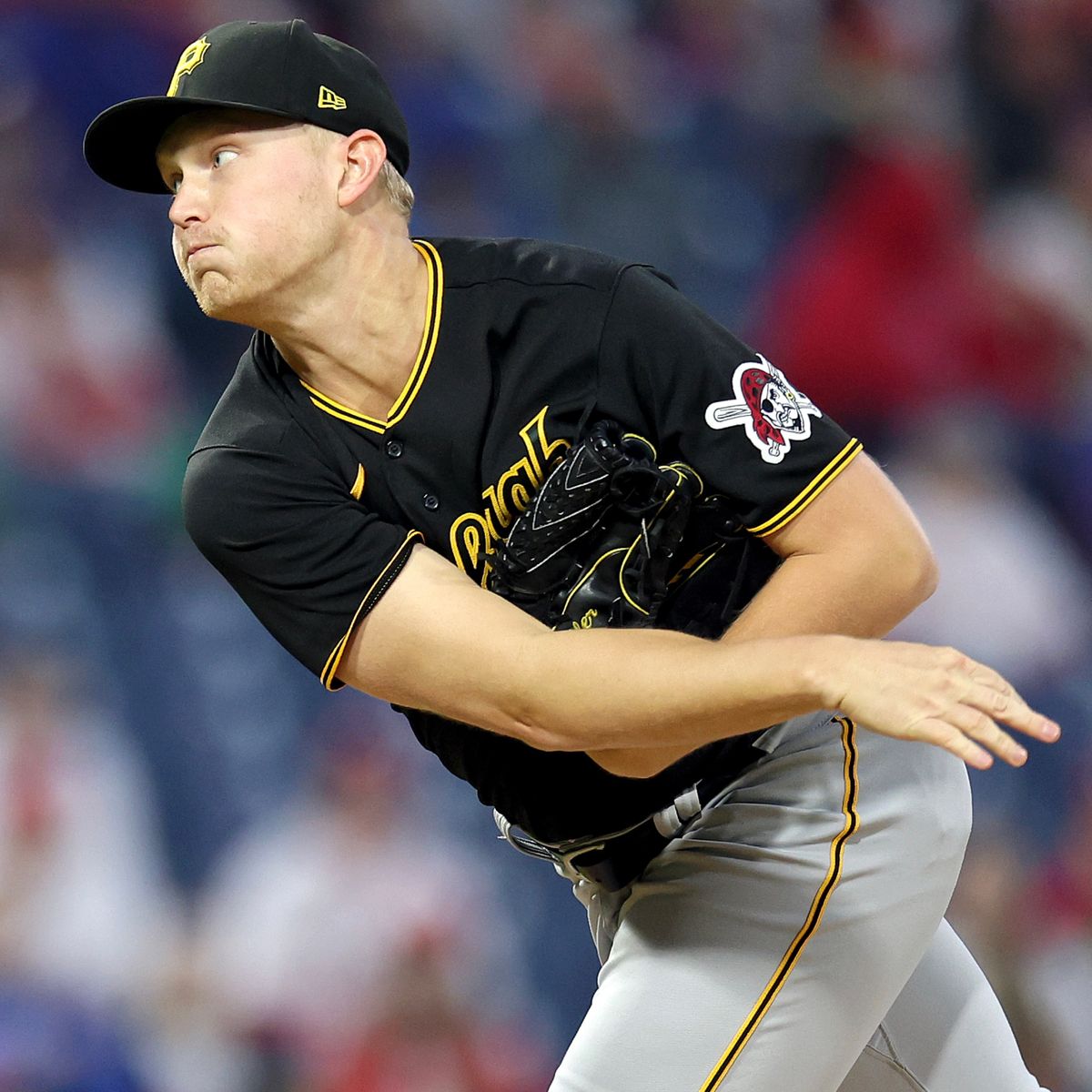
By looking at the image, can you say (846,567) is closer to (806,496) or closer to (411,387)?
(806,496)

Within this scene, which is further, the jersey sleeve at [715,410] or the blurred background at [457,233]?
the blurred background at [457,233]

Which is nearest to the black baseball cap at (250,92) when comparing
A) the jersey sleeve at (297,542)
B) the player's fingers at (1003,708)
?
the jersey sleeve at (297,542)

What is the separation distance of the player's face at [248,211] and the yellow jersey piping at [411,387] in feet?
0.46

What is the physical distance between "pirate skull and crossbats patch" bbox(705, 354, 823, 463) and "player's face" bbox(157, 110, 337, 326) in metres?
0.56

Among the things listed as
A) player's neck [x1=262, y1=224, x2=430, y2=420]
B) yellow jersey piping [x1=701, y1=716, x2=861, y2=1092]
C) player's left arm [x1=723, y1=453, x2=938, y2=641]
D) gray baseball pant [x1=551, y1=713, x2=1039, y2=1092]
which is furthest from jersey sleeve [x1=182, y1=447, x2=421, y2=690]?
yellow jersey piping [x1=701, y1=716, x2=861, y2=1092]

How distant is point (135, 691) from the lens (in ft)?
Answer: 15.1

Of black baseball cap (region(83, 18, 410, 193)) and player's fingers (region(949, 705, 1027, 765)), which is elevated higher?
black baseball cap (region(83, 18, 410, 193))

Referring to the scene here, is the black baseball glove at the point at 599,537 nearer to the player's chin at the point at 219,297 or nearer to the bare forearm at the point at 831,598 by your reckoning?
the bare forearm at the point at 831,598

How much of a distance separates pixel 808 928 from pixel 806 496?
57 centimetres

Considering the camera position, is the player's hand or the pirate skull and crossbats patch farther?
the pirate skull and crossbats patch

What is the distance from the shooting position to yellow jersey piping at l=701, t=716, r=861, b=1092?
2.12 m

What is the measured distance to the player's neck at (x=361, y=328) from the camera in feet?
7.13

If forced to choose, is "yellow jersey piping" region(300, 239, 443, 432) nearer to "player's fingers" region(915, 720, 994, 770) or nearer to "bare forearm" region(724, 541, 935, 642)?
"bare forearm" region(724, 541, 935, 642)

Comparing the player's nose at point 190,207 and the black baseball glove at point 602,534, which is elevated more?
the player's nose at point 190,207
